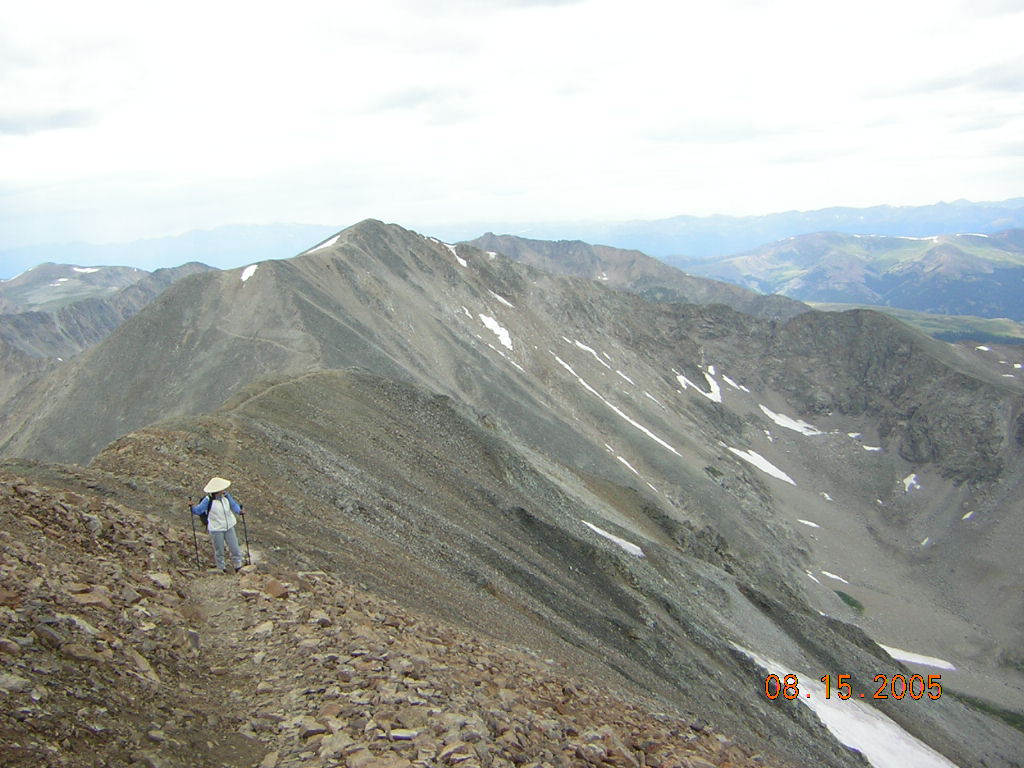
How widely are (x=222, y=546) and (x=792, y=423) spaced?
132 m

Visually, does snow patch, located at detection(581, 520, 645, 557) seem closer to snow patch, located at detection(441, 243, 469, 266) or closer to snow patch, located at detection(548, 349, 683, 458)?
snow patch, located at detection(548, 349, 683, 458)

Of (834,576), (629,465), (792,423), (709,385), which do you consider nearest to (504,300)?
(629,465)

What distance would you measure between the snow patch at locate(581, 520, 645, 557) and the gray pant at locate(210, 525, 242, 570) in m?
25.8

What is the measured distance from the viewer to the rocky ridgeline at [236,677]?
8.49 meters

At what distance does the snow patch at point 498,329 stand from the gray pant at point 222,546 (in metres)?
76.1

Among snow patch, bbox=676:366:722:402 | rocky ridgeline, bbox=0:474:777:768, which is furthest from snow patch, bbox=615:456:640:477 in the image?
rocky ridgeline, bbox=0:474:777:768

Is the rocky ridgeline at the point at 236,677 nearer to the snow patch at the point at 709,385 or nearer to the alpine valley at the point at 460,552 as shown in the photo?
the alpine valley at the point at 460,552

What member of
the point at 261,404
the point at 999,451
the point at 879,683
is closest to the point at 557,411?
the point at 879,683

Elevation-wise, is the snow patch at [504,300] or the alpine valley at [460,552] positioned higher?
the snow patch at [504,300]

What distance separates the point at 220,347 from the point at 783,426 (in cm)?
10380

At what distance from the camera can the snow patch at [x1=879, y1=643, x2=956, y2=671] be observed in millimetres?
66062

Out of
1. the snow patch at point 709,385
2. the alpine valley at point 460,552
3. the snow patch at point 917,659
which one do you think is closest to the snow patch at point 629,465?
the alpine valley at point 460,552

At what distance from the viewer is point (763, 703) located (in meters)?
30.5

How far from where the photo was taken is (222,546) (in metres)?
14.5
